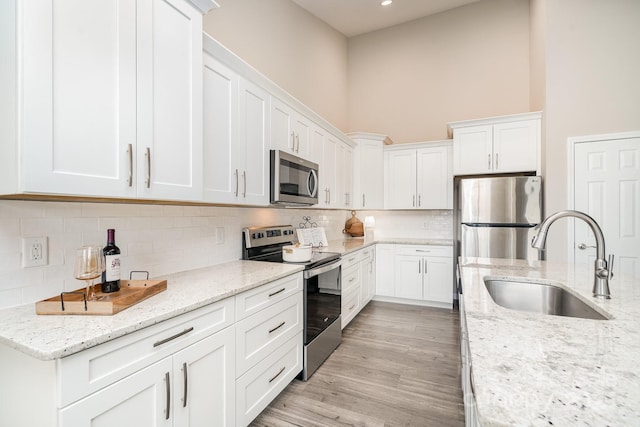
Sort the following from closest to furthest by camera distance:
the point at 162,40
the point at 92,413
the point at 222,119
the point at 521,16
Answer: the point at 92,413
the point at 162,40
the point at 222,119
the point at 521,16

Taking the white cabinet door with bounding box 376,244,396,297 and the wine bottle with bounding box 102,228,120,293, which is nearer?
the wine bottle with bounding box 102,228,120,293

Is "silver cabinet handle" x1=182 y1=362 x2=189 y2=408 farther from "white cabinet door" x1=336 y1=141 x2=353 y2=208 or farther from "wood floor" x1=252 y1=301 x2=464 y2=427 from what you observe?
"white cabinet door" x1=336 y1=141 x2=353 y2=208

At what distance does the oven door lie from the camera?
89.5 inches

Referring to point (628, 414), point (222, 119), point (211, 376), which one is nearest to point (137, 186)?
point (222, 119)

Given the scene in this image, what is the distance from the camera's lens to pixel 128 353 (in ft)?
3.45

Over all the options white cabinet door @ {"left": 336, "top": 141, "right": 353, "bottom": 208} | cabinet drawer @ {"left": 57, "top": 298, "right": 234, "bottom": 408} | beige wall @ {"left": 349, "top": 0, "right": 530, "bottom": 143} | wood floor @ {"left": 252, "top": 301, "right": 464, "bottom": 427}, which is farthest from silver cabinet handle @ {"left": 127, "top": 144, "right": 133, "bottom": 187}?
beige wall @ {"left": 349, "top": 0, "right": 530, "bottom": 143}

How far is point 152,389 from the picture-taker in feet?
3.74

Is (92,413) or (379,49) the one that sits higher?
(379,49)

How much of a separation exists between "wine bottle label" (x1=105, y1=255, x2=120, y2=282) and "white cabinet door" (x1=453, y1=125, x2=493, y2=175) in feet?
12.7

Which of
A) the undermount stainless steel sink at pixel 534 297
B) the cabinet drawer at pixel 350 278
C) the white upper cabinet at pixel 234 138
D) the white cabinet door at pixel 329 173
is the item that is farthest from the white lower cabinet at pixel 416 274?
the white upper cabinet at pixel 234 138

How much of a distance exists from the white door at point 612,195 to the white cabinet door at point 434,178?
1.39m

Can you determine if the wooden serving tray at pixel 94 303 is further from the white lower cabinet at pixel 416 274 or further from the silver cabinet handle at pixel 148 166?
the white lower cabinet at pixel 416 274

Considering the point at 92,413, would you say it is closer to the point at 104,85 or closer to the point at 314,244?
the point at 104,85

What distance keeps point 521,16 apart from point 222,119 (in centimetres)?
452
